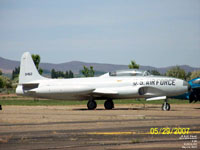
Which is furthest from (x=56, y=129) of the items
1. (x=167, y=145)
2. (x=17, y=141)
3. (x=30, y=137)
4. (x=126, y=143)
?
(x=167, y=145)

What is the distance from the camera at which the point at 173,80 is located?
99.9ft

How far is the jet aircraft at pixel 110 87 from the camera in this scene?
30.7 metres

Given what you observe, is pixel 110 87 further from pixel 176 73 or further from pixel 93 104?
pixel 176 73

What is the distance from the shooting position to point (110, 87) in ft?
106

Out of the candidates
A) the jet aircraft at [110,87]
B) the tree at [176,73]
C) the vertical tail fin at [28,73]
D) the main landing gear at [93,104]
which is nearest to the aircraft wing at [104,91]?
the jet aircraft at [110,87]

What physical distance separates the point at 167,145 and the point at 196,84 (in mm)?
23143

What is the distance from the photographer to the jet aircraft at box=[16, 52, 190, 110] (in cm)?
3066

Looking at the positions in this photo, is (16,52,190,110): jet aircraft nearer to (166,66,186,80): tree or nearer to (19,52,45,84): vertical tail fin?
(19,52,45,84): vertical tail fin

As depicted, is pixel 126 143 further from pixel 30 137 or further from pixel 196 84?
pixel 196 84
